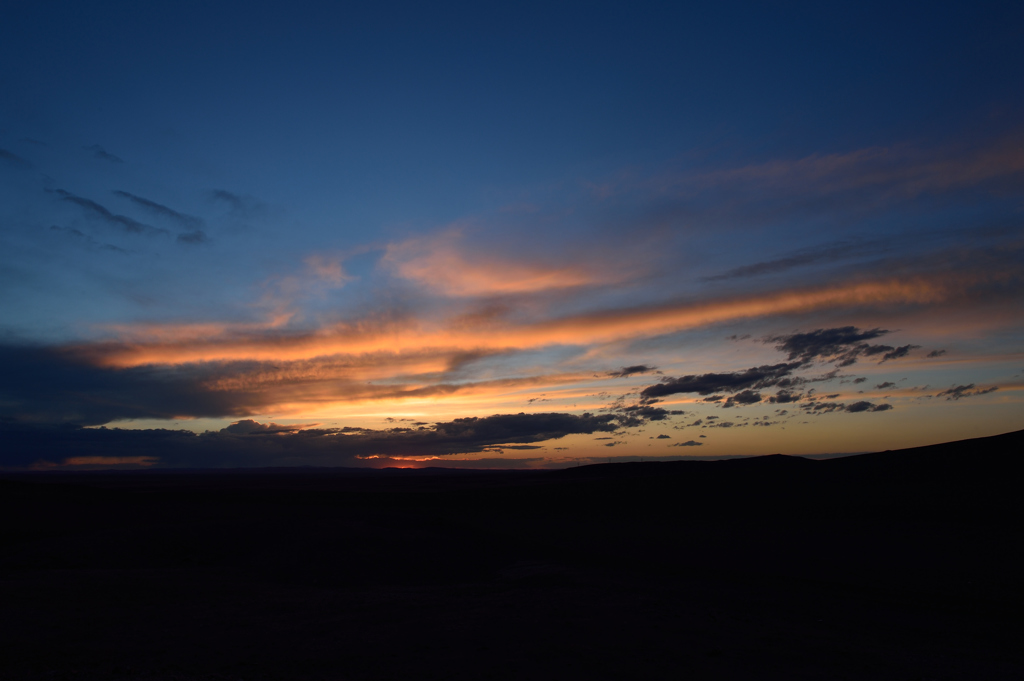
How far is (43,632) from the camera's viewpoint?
33.1 feet

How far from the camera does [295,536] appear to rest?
73.2ft

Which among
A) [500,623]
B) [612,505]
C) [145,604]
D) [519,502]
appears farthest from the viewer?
[519,502]

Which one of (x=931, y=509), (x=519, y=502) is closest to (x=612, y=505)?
(x=519, y=502)

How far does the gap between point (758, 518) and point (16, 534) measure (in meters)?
35.3

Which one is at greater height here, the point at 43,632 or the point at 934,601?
A: the point at 43,632

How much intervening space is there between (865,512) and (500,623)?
1019 inches

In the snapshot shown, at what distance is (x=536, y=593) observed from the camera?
13391 millimetres

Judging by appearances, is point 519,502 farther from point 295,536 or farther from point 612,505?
point 295,536

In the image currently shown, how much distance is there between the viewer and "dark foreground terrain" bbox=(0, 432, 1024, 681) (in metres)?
8.82

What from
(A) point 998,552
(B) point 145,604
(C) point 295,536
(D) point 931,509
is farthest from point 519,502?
(B) point 145,604

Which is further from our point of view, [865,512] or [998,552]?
[865,512]

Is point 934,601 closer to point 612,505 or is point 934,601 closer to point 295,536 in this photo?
point 295,536

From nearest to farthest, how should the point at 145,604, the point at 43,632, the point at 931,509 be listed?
the point at 43,632 → the point at 145,604 → the point at 931,509

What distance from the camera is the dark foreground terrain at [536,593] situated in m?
8.82
